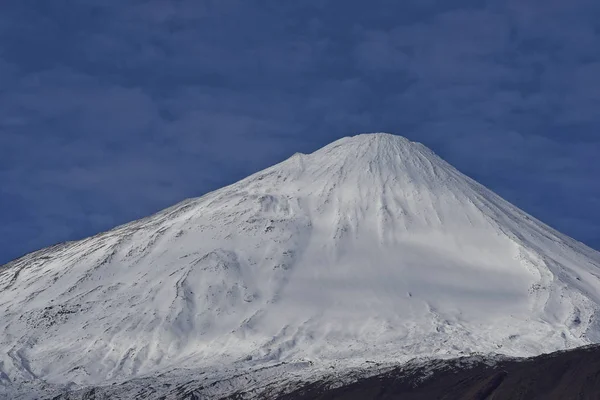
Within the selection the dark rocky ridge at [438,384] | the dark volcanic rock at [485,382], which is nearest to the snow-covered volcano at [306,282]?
the dark rocky ridge at [438,384]

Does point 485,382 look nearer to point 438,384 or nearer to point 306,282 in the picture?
point 438,384

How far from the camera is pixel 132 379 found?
405ft

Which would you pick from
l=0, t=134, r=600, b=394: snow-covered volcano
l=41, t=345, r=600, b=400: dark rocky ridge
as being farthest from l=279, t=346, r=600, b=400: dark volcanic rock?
l=0, t=134, r=600, b=394: snow-covered volcano

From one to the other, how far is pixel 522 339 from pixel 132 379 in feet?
116

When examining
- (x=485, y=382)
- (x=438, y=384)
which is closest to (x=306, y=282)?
(x=438, y=384)

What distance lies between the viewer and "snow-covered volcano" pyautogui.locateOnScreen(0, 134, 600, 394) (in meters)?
129

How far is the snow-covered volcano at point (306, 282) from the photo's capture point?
424 ft

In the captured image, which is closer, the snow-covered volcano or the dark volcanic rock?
the dark volcanic rock

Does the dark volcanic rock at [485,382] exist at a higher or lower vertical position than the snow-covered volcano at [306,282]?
lower

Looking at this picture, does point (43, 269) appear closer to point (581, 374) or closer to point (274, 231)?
point (274, 231)

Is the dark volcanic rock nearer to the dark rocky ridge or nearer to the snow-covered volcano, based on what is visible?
the dark rocky ridge

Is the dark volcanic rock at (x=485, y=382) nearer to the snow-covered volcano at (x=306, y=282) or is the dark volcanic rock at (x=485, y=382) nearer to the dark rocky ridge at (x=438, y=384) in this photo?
the dark rocky ridge at (x=438, y=384)

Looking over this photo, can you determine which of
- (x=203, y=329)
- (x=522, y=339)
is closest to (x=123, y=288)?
(x=203, y=329)

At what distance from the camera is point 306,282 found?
141 meters
